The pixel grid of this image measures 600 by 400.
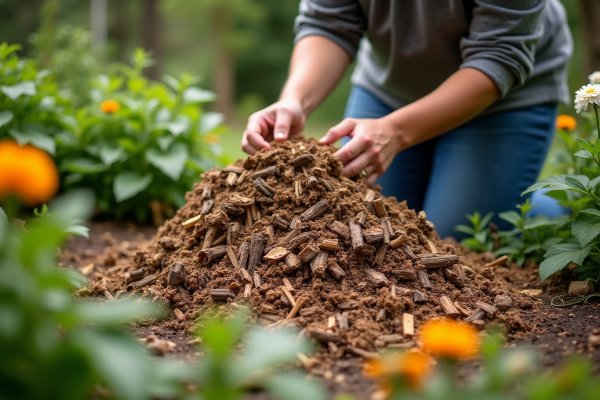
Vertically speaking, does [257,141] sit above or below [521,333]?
above

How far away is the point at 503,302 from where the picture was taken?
6.03 feet

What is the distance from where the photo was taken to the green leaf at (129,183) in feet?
10.6

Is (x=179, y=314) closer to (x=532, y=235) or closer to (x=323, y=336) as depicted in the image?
(x=323, y=336)

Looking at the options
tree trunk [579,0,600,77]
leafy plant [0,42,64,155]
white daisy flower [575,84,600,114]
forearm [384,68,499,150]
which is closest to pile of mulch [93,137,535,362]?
forearm [384,68,499,150]

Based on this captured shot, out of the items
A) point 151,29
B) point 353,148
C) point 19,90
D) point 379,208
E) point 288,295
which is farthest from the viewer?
point 151,29

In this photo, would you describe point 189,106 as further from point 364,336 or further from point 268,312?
point 364,336

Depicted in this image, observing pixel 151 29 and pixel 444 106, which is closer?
pixel 444 106

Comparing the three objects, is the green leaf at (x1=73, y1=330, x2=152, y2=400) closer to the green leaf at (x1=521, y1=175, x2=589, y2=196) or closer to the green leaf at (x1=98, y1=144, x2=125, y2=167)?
the green leaf at (x1=521, y1=175, x2=589, y2=196)

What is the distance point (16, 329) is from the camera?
2.97 ft

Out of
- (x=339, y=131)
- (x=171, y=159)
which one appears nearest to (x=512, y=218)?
(x=339, y=131)

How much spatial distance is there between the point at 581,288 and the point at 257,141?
146 centimetres

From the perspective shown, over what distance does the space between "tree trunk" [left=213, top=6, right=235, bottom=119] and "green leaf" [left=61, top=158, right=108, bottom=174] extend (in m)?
10.1

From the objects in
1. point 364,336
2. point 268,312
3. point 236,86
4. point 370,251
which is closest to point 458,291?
point 370,251

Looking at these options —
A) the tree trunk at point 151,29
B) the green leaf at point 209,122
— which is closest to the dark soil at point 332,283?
the green leaf at point 209,122
